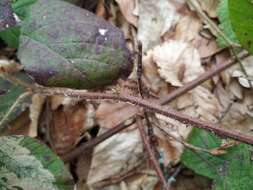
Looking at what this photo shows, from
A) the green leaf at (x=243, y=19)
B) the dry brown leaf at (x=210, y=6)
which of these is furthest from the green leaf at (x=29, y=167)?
the dry brown leaf at (x=210, y=6)

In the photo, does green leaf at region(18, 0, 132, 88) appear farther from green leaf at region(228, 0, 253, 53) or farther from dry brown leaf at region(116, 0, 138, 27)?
dry brown leaf at region(116, 0, 138, 27)

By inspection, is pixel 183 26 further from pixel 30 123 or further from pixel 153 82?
pixel 30 123

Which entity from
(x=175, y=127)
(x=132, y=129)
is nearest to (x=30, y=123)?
(x=132, y=129)

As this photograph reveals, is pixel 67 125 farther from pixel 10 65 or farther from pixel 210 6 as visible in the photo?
pixel 210 6

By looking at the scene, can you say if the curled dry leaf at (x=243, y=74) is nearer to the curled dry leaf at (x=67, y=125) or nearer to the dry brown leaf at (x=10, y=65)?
the curled dry leaf at (x=67, y=125)

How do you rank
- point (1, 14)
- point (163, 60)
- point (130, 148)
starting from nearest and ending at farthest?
point (1, 14), point (130, 148), point (163, 60)

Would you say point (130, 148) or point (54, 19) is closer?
point (54, 19)

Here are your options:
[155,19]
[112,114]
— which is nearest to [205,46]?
[155,19]
